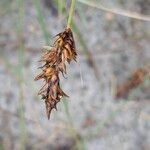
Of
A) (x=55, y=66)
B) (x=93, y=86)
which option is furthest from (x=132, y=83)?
(x=55, y=66)

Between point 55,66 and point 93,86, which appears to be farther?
point 93,86

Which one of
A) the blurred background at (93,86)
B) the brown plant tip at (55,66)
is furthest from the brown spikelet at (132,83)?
the brown plant tip at (55,66)

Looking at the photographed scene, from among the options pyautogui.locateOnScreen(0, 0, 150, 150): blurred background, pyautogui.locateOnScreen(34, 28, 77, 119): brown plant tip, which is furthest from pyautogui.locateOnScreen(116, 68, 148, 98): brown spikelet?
pyautogui.locateOnScreen(34, 28, 77, 119): brown plant tip

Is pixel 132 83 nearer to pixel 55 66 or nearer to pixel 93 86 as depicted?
pixel 93 86

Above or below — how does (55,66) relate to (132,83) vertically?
below

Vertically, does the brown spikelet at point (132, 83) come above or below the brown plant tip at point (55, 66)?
above

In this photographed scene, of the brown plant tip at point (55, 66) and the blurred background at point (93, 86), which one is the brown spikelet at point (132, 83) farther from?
the brown plant tip at point (55, 66)

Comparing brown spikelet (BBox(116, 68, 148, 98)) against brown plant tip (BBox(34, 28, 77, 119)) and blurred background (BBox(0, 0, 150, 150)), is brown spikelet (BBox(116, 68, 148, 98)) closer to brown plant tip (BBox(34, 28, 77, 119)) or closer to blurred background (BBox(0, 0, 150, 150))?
blurred background (BBox(0, 0, 150, 150))
